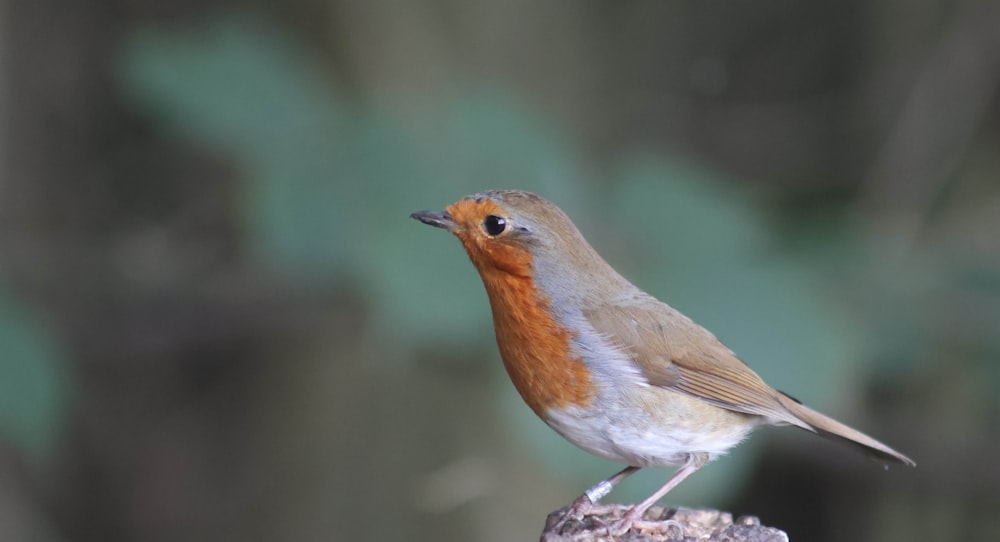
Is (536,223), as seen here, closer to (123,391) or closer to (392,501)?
(392,501)

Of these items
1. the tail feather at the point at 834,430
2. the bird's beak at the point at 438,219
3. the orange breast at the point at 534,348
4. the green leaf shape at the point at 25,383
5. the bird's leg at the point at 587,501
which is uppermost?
the tail feather at the point at 834,430

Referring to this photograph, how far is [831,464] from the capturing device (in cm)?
523

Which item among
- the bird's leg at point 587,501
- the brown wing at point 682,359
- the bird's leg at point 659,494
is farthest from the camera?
the brown wing at point 682,359

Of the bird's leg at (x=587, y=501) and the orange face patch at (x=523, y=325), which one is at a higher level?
the orange face patch at (x=523, y=325)

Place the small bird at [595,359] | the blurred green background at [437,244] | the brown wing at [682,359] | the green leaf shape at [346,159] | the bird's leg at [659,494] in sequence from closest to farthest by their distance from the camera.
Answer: the bird's leg at [659,494] < the small bird at [595,359] < the brown wing at [682,359] < the green leaf shape at [346,159] < the blurred green background at [437,244]

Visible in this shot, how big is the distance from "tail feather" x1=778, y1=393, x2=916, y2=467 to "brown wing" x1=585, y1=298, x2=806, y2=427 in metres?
0.05

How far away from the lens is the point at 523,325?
331 cm

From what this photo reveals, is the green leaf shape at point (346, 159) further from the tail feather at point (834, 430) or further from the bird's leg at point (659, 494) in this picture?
the tail feather at point (834, 430)

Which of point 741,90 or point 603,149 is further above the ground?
point 741,90

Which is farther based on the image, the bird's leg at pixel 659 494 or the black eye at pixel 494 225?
the black eye at pixel 494 225

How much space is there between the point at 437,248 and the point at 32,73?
9.39 ft

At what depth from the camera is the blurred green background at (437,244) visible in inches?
160

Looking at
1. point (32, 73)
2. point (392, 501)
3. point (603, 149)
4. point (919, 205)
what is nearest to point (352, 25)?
point (603, 149)

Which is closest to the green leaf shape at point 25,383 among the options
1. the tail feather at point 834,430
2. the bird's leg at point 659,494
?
the bird's leg at point 659,494
